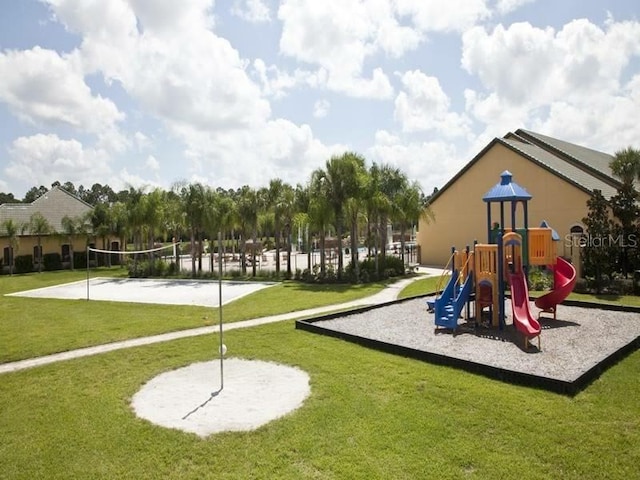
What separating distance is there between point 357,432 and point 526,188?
2601 centimetres

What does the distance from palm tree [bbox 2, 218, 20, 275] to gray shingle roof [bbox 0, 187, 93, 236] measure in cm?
90

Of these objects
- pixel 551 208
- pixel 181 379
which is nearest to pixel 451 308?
pixel 181 379

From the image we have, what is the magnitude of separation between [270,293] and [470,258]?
11.7 meters

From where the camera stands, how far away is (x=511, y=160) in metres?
29.5

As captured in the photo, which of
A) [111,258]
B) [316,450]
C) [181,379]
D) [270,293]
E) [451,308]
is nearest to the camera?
[316,450]

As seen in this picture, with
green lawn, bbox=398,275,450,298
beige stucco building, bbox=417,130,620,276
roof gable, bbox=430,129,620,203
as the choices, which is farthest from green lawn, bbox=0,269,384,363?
roof gable, bbox=430,129,620,203

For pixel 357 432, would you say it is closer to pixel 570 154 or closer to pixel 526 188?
pixel 526 188

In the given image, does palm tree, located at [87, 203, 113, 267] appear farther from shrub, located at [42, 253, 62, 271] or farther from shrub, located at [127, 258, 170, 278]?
shrub, located at [127, 258, 170, 278]

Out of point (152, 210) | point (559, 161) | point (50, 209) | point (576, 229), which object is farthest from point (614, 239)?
point (50, 209)

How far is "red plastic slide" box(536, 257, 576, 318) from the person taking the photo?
13.8m

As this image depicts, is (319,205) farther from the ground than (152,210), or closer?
closer

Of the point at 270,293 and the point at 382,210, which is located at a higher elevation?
the point at 382,210

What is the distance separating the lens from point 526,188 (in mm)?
28750

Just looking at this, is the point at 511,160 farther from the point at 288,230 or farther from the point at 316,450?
the point at 316,450
